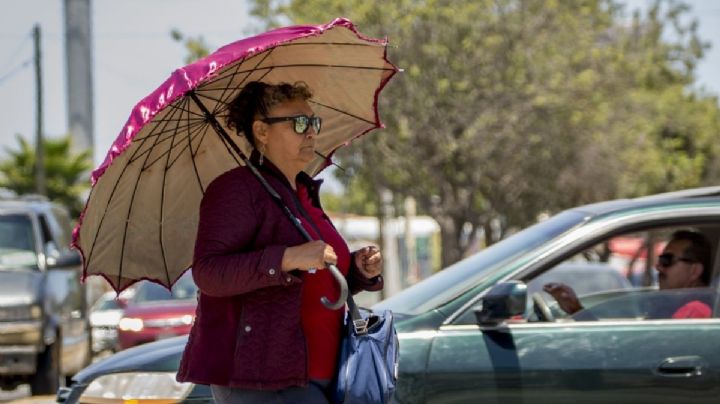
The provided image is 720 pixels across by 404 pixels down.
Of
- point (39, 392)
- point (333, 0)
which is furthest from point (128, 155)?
point (333, 0)

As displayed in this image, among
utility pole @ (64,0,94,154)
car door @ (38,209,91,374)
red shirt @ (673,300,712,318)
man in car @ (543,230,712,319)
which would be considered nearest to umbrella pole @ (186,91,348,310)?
red shirt @ (673,300,712,318)

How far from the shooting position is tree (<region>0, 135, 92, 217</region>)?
39.2 m

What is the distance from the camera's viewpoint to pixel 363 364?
3.84 m

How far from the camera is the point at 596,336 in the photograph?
5281 mm

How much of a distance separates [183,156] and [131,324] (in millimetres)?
11531

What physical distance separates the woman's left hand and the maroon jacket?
11.5 inches

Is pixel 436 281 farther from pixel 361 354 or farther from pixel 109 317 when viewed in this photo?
pixel 109 317

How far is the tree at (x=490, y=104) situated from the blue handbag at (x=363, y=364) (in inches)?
971

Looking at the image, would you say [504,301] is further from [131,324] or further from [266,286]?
[131,324]

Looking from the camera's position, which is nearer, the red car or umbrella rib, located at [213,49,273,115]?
umbrella rib, located at [213,49,273,115]

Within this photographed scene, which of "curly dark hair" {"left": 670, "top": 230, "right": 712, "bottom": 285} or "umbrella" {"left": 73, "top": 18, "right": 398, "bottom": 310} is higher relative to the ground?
"umbrella" {"left": 73, "top": 18, "right": 398, "bottom": 310}

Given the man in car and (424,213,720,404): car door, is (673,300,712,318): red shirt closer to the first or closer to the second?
(424,213,720,404): car door

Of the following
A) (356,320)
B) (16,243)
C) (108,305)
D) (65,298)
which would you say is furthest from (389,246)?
(356,320)

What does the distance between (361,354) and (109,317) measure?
2367 centimetres
